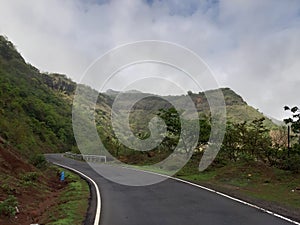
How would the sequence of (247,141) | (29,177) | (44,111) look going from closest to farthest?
(29,177), (247,141), (44,111)

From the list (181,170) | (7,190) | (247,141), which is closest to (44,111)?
(181,170)

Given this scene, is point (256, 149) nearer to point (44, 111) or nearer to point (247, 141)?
point (247, 141)

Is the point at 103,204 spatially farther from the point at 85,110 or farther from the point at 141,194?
the point at 85,110

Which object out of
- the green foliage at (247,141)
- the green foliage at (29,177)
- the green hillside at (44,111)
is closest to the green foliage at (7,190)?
the green foliage at (29,177)

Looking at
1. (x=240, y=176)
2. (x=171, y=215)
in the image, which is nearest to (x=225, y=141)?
(x=240, y=176)

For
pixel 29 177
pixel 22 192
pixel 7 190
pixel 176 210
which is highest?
pixel 176 210

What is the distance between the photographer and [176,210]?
10422 mm

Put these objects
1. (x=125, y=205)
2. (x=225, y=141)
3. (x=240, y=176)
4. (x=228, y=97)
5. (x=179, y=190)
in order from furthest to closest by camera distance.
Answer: (x=228, y=97) → (x=225, y=141) → (x=240, y=176) → (x=179, y=190) → (x=125, y=205)

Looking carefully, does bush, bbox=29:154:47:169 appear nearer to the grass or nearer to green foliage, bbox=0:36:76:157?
green foliage, bbox=0:36:76:157

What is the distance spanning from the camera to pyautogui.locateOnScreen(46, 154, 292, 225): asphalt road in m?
8.79

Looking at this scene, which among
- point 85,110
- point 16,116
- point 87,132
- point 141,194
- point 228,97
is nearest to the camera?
point 141,194

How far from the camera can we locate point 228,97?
74.2m

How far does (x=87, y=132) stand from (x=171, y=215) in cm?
7630

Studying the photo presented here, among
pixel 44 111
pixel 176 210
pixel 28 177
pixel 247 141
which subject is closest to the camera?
pixel 176 210
